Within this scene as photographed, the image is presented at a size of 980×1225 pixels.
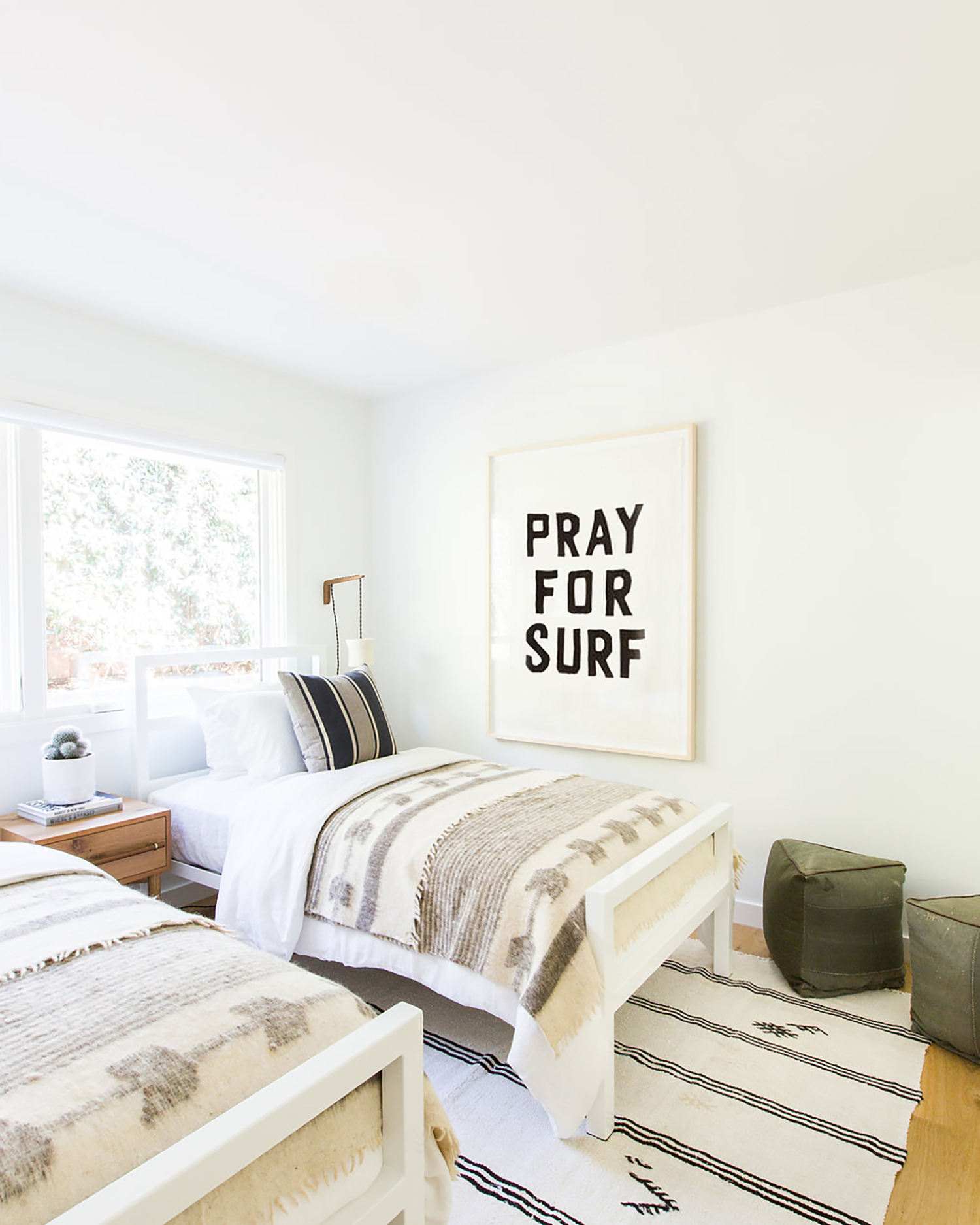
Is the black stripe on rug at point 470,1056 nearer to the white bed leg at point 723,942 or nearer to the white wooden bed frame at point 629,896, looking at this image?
the white wooden bed frame at point 629,896

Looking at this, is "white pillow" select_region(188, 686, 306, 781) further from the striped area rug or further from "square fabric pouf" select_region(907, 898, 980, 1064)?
"square fabric pouf" select_region(907, 898, 980, 1064)

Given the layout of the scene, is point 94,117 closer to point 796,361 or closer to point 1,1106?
point 1,1106

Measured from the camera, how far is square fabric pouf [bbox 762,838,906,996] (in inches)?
97.0

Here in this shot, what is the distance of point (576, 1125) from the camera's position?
1771mm

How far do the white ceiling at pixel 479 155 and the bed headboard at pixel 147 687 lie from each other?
1.40m

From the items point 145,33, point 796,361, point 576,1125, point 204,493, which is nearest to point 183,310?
point 204,493

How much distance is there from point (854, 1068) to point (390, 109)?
9.13 feet

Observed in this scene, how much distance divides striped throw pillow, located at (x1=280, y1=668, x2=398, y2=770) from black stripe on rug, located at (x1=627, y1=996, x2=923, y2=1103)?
136cm

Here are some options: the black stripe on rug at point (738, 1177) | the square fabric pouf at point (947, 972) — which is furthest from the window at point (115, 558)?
the square fabric pouf at point (947, 972)

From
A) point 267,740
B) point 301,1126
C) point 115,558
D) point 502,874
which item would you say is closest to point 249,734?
point 267,740

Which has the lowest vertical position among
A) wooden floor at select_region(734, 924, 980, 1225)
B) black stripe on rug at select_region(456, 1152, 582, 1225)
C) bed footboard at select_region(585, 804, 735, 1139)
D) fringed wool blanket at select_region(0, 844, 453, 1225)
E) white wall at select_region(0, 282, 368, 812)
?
black stripe on rug at select_region(456, 1152, 582, 1225)

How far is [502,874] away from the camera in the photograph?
78.5 inches

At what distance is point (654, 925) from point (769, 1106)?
501mm

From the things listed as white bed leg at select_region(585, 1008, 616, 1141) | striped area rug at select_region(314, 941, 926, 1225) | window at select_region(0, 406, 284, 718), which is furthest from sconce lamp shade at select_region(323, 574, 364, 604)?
white bed leg at select_region(585, 1008, 616, 1141)
